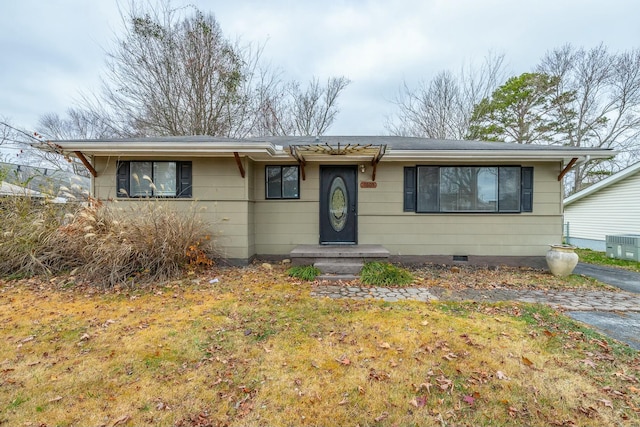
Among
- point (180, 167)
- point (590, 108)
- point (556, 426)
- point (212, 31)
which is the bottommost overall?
point (556, 426)

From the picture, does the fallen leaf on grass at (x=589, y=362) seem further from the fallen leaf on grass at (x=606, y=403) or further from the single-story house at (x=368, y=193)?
the single-story house at (x=368, y=193)

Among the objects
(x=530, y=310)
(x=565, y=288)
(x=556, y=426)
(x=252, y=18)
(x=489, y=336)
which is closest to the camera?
(x=556, y=426)

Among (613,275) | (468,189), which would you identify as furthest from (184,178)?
(613,275)

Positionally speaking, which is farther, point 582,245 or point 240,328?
point 582,245

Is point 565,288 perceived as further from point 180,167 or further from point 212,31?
point 212,31

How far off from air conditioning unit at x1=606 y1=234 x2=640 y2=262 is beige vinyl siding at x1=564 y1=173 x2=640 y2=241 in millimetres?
1198

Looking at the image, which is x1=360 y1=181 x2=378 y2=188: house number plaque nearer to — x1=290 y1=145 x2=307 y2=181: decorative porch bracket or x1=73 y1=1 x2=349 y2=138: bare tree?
x1=290 y1=145 x2=307 y2=181: decorative porch bracket

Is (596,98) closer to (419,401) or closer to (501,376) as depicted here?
(501,376)

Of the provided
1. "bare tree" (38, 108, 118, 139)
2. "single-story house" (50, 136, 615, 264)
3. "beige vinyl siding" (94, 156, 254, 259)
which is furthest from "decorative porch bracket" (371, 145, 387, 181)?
"bare tree" (38, 108, 118, 139)

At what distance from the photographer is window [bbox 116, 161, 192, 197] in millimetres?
6145

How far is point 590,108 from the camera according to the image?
14500 millimetres

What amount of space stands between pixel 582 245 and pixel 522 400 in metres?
13.8

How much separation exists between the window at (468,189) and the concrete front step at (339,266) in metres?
2.03

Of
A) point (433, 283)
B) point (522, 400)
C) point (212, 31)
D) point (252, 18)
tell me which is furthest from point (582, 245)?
point (212, 31)
